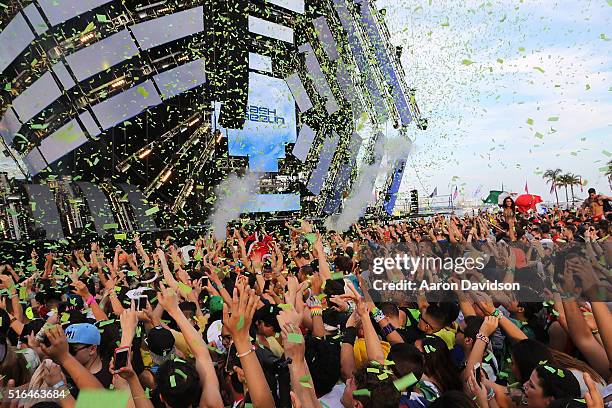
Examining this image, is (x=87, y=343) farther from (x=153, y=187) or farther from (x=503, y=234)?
(x=153, y=187)

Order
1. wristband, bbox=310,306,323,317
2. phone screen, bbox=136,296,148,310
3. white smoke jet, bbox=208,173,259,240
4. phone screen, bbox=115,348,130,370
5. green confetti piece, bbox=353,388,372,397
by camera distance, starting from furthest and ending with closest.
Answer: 1. white smoke jet, bbox=208,173,259,240
2. phone screen, bbox=136,296,148,310
3. wristband, bbox=310,306,323,317
4. phone screen, bbox=115,348,130,370
5. green confetti piece, bbox=353,388,372,397

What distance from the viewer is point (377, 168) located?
18.6m

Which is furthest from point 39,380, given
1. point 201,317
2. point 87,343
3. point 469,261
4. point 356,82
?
point 356,82

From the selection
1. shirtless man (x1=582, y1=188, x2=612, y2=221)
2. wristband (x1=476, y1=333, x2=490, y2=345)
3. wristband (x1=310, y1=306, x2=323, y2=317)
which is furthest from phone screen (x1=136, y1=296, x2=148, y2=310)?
shirtless man (x1=582, y1=188, x2=612, y2=221)

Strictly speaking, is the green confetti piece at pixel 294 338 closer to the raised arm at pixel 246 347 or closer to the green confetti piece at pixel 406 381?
the raised arm at pixel 246 347

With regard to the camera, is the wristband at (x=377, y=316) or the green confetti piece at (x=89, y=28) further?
the green confetti piece at (x=89, y=28)

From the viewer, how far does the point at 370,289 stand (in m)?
4.39

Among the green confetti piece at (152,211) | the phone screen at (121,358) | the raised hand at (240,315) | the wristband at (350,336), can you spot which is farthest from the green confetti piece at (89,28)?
the raised hand at (240,315)

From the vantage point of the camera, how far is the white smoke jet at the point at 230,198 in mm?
12438

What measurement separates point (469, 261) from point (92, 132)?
30.3 ft

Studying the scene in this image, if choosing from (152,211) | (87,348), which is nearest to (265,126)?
(152,211)

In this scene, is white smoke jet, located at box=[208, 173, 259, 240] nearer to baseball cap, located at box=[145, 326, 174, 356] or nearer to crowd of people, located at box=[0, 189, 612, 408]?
crowd of people, located at box=[0, 189, 612, 408]

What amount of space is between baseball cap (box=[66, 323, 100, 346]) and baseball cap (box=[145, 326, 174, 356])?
341 mm

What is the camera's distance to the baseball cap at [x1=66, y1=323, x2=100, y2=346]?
8.19ft
